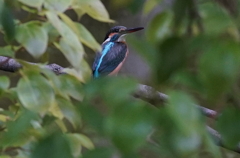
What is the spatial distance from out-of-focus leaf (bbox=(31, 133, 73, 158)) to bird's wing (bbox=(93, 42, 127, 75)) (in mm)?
1537

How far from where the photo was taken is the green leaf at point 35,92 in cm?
63

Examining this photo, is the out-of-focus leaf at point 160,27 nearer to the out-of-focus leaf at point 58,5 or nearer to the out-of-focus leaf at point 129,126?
the out-of-focus leaf at point 129,126

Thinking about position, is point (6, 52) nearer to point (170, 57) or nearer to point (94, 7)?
point (94, 7)

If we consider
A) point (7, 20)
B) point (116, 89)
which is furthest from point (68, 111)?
point (116, 89)

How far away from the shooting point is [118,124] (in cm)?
23

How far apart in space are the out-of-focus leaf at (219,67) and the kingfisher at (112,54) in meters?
1.59

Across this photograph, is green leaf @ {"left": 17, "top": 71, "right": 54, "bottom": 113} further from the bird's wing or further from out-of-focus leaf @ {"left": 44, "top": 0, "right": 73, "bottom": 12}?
the bird's wing

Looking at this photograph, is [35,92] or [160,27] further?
[35,92]

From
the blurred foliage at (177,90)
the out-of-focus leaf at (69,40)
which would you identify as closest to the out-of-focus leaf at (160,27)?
the blurred foliage at (177,90)

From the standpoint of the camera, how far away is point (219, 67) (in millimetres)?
205

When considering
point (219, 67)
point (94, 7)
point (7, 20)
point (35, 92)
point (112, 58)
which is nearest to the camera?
point (219, 67)

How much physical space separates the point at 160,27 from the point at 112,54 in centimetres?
174

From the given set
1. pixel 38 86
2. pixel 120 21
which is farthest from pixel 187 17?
pixel 120 21

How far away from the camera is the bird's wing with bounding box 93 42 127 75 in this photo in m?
1.88
